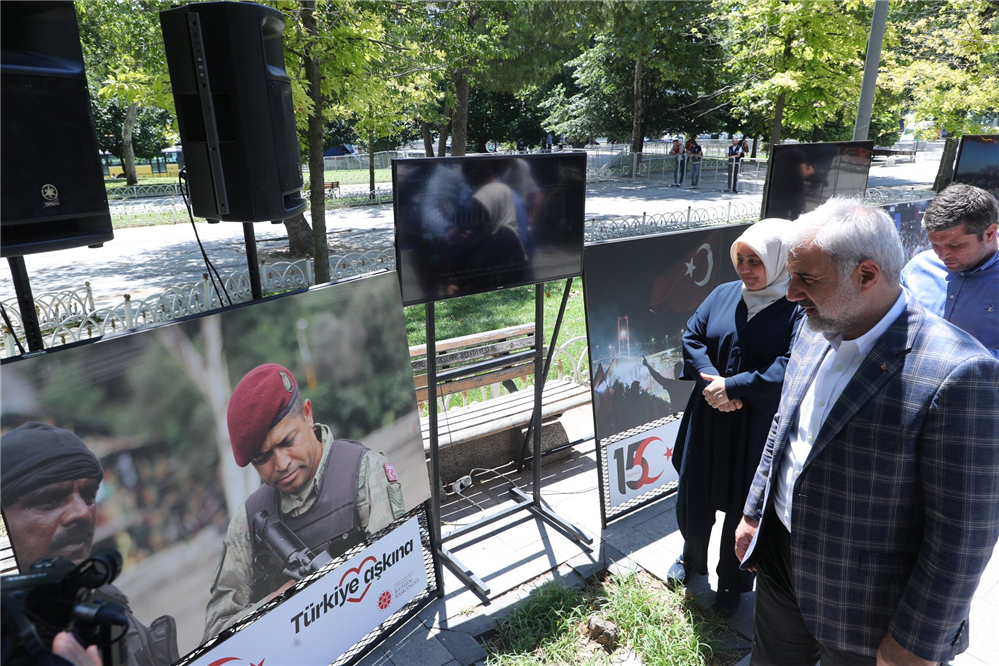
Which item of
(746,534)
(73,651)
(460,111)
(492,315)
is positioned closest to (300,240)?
(492,315)

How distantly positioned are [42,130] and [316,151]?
736 cm

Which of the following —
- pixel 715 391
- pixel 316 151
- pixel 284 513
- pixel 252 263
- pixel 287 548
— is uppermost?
pixel 316 151

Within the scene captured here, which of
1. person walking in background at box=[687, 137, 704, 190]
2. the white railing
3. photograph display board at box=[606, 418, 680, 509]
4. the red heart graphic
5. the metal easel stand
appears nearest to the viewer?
the red heart graphic

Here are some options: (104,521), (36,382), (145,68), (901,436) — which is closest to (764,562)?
(901,436)

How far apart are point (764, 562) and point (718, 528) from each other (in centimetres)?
180

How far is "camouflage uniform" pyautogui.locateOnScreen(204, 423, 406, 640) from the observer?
91.7 inches

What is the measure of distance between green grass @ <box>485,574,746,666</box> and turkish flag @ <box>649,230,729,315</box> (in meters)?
1.68

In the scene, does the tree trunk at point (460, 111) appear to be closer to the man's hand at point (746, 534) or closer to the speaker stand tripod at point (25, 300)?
the speaker stand tripod at point (25, 300)

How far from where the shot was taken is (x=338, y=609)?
2783 mm

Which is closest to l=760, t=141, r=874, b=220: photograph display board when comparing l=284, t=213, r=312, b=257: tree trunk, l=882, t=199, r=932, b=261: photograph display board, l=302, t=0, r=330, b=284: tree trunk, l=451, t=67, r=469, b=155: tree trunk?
l=882, t=199, r=932, b=261: photograph display board

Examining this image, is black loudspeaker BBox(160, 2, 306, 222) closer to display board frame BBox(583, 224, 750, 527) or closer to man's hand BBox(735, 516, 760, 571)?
display board frame BBox(583, 224, 750, 527)

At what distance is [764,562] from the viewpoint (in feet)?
7.37

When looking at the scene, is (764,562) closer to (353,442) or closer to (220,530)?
(353,442)

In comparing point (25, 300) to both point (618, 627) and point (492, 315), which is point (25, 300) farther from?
point (492, 315)
